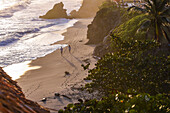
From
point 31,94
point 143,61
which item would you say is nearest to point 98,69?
point 143,61

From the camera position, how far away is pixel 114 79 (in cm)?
1474

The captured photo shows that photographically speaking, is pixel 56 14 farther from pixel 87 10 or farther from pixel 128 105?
pixel 128 105

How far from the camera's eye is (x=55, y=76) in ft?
80.0

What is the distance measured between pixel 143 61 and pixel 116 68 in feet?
5.67

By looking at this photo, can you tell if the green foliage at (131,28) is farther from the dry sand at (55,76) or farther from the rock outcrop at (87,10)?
the rock outcrop at (87,10)

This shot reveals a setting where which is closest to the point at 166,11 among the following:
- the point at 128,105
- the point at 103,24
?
the point at 128,105

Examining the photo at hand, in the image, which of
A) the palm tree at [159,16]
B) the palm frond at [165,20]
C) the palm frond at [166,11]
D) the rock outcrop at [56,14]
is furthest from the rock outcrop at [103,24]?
the rock outcrop at [56,14]

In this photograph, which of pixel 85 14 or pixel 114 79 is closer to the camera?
pixel 114 79

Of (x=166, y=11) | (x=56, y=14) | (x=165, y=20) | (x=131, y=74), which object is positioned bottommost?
(x=131, y=74)

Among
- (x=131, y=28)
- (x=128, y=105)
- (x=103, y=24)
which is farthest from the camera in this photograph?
(x=103, y=24)

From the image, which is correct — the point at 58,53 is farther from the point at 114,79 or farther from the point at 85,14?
the point at 85,14

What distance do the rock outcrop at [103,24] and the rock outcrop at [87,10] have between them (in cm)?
4111

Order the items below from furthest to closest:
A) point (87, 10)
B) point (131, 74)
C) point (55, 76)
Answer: point (87, 10) < point (55, 76) < point (131, 74)

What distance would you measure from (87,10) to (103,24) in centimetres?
4794
